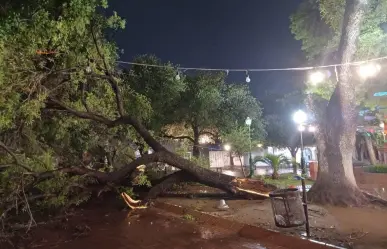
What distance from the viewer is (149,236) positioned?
29.3 feet

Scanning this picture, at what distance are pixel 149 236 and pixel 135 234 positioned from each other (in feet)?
1.80

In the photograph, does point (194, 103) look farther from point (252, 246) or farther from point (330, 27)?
point (252, 246)

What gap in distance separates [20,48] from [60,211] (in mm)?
6197

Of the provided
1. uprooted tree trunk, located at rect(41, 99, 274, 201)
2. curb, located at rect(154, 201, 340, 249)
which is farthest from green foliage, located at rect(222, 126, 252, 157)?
curb, located at rect(154, 201, 340, 249)

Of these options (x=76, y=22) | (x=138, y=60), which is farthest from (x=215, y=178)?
(x=138, y=60)

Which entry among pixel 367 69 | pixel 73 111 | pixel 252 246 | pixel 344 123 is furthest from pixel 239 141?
pixel 252 246

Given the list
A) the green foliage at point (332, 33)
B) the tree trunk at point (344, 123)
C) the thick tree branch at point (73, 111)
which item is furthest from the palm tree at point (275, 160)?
the thick tree branch at point (73, 111)

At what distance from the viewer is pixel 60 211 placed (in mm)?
12000

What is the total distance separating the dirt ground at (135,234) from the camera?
7.87m

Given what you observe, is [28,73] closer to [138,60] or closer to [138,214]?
[138,214]

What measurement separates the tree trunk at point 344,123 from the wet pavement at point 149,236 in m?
3.99

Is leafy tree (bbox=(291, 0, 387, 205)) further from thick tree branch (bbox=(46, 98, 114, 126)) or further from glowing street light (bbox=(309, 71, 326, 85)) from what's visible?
thick tree branch (bbox=(46, 98, 114, 126))

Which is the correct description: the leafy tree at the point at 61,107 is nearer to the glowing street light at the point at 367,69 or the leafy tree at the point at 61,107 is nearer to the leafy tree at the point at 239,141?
the glowing street light at the point at 367,69

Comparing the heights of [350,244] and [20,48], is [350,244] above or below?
below
